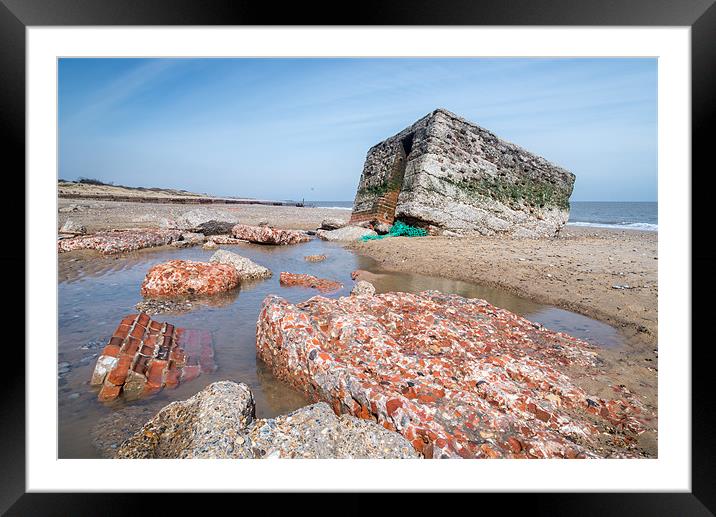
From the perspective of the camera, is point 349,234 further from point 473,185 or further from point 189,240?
point 189,240

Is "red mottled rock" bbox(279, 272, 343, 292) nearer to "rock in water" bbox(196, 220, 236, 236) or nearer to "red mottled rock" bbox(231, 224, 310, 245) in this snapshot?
"red mottled rock" bbox(231, 224, 310, 245)

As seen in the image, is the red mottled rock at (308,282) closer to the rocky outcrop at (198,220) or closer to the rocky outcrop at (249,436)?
the rocky outcrop at (249,436)

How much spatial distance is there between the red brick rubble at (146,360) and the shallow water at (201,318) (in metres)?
0.13

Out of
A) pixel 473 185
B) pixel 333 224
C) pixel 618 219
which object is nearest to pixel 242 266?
pixel 473 185

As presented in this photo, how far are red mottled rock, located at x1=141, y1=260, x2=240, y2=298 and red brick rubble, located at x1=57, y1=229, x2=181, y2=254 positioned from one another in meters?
5.03

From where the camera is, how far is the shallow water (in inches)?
114

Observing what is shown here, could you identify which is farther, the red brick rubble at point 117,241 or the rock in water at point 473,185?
the rock in water at point 473,185

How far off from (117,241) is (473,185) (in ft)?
40.1

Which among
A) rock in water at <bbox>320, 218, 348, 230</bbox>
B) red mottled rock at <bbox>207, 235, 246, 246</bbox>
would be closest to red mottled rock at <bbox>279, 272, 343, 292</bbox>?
red mottled rock at <bbox>207, 235, 246, 246</bbox>

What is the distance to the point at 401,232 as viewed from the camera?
13055 millimetres

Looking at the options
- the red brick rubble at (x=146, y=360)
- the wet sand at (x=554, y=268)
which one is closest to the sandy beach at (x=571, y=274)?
the wet sand at (x=554, y=268)

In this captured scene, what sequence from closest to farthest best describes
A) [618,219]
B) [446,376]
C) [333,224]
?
[446,376]
[333,224]
[618,219]
